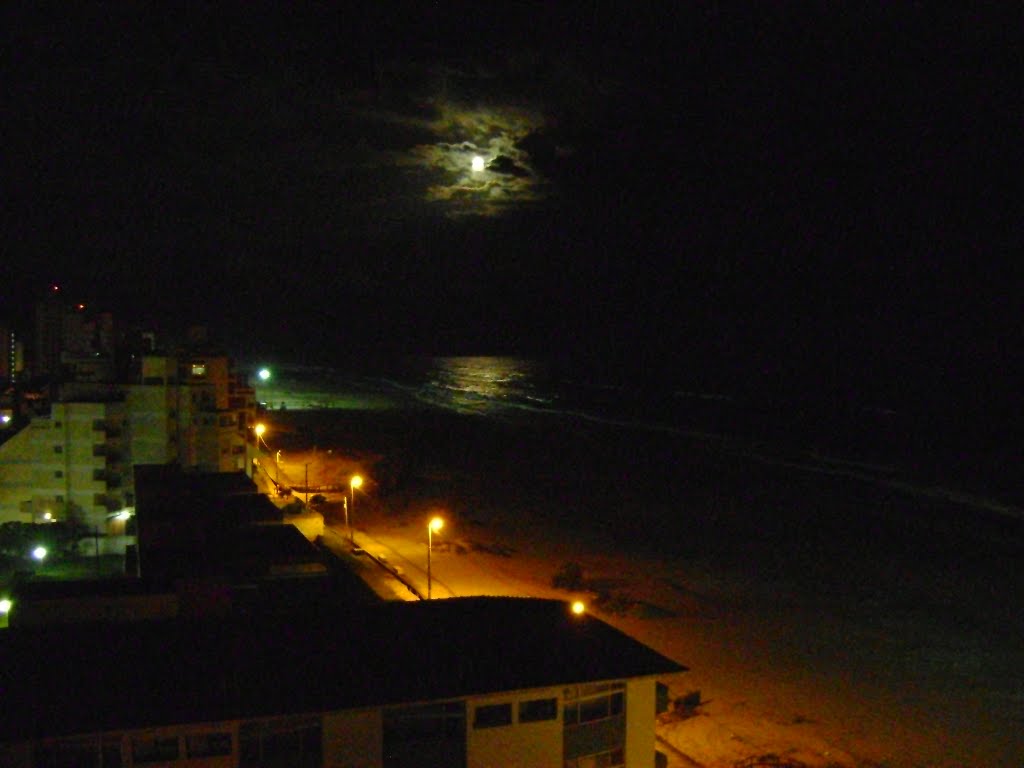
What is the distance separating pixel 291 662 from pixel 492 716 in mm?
1732

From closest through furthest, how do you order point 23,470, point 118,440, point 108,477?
point 23,470, point 108,477, point 118,440

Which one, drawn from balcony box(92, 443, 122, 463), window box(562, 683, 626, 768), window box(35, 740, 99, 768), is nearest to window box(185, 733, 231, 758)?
window box(35, 740, 99, 768)

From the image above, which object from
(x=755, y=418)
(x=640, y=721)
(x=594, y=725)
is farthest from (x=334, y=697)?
(x=755, y=418)

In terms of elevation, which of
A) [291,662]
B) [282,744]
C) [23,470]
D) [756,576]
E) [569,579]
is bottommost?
[756,576]

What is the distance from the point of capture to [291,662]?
25.6 feet

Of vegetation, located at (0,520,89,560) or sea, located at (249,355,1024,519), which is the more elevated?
vegetation, located at (0,520,89,560)

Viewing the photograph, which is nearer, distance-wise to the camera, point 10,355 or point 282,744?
point 282,744

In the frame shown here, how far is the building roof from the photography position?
686 cm

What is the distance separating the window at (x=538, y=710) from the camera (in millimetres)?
7465

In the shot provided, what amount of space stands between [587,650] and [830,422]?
66995mm

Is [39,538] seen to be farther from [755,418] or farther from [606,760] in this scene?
→ [755,418]

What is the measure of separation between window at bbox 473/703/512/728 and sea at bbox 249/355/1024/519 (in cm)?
3548

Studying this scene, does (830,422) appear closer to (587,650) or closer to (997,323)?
(997,323)

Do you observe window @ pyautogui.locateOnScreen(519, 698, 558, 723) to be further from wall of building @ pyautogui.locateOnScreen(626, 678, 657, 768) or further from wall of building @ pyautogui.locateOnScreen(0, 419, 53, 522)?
wall of building @ pyautogui.locateOnScreen(0, 419, 53, 522)
